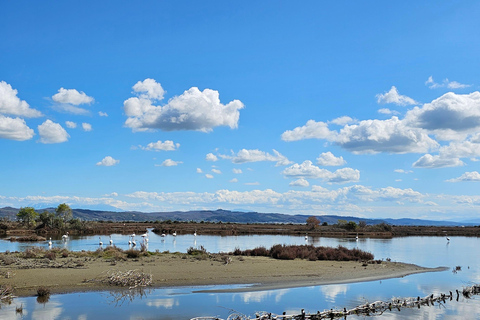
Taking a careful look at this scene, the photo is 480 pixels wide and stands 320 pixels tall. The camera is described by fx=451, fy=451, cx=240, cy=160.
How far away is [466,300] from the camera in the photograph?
19.0 metres

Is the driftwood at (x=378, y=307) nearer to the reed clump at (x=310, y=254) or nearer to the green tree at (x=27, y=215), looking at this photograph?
the reed clump at (x=310, y=254)

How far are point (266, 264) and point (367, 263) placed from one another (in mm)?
7072

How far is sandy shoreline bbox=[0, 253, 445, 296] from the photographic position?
59.7 ft

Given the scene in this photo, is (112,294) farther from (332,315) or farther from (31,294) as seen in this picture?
(332,315)

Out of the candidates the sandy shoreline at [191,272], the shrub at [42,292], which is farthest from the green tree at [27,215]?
the shrub at [42,292]

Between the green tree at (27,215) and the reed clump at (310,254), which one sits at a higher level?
the green tree at (27,215)

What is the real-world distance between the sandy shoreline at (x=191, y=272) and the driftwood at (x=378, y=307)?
436 centimetres

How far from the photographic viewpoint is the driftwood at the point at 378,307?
552 inches

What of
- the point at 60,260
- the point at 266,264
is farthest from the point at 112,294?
the point at 266,264

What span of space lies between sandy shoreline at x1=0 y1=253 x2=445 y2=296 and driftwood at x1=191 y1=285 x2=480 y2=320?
14.3ft

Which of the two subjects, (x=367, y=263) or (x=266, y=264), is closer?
(x=266, y=264)

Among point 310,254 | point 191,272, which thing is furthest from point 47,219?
point 191,272

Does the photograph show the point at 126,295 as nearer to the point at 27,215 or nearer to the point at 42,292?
the point at 42,292

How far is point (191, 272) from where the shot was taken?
22094mm
